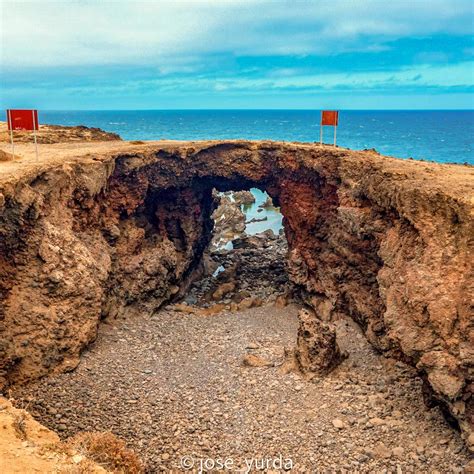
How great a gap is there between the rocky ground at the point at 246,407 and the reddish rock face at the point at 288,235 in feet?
5.53

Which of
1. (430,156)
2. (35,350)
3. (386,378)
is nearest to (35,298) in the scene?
(35,350)

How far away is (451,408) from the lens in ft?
79.6

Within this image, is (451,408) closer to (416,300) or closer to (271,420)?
(416,300)

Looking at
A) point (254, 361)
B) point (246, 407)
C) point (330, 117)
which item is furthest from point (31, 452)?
point (330, 117)

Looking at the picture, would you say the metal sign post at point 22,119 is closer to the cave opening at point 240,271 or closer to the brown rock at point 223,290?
the cave opening at point 240,271

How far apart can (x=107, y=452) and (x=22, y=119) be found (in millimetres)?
26070

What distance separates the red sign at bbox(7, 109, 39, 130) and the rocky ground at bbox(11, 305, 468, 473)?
1590cm

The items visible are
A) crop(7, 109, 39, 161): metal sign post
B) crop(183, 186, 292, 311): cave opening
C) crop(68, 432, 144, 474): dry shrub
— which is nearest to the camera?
crop(68, 432, 144, 474): dry shrub

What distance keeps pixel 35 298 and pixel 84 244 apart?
239 inches

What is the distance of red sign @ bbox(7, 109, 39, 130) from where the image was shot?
3638 cm

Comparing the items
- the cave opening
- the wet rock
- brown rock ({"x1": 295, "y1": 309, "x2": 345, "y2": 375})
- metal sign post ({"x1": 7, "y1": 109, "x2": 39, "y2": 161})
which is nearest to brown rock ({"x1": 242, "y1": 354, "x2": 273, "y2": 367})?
brown rock ({"x1": 295, "y1": 309, "x2": 345, "y2": 375})

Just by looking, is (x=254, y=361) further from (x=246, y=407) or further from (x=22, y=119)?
(x=22, y=119)

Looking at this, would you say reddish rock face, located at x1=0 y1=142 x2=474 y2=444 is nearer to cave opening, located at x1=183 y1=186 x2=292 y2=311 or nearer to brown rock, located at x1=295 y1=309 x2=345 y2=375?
brown rock, located at x1=295 y1=309 x2=345 y2=375

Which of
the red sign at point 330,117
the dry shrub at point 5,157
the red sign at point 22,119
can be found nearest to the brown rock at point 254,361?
the red sign at point 330,117
